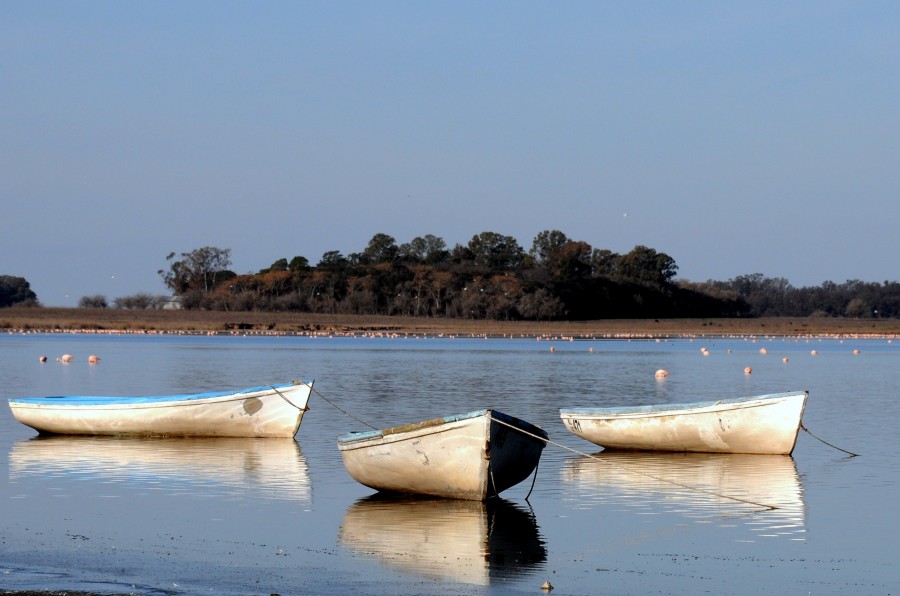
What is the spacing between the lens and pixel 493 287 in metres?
146

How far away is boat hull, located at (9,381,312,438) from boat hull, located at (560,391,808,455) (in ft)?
19.6

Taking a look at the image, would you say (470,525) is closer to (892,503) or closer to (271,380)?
(892,503)

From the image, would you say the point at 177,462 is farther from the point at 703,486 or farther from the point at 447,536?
the point at 703,486

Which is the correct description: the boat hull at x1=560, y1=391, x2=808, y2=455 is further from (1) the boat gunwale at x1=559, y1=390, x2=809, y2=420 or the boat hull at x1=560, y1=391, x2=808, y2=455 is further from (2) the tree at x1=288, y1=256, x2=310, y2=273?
(2) the tree at x1=288, y1=256, x2=310, y2=273

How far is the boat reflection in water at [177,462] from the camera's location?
18.4m

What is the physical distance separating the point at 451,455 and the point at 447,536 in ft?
5.73

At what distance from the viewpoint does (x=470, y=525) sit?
14.9m

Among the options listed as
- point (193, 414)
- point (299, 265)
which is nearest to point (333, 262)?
point (299, 265)

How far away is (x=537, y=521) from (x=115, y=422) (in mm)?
11791

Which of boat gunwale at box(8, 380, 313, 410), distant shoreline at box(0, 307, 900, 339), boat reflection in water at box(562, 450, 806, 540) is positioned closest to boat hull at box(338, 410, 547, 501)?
boat reflection in water at box(562, 450, 806, 540)

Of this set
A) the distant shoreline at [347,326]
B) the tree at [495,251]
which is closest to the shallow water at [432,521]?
the distant shoreline at [347,326]

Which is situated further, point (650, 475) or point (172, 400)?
point (172, 400)

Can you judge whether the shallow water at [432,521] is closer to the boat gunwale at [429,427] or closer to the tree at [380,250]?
the boat gunwale at [429,427]

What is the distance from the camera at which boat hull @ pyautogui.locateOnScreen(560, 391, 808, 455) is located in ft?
70.7
